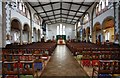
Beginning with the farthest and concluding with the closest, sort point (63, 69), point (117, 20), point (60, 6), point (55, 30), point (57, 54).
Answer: point (55, 30)
point (60, 6)
point (57, 54)
point (117, 20)
point (63, 69)

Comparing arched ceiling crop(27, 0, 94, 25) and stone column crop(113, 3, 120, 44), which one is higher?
arched ceiling crop(27, 0, 94, 25)

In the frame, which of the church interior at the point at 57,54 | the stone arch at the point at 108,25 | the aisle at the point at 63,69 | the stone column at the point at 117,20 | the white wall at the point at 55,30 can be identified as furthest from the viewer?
the white wall at the point at 55,30

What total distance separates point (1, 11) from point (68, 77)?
25.1 ft

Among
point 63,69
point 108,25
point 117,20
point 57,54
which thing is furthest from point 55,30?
point 63,69

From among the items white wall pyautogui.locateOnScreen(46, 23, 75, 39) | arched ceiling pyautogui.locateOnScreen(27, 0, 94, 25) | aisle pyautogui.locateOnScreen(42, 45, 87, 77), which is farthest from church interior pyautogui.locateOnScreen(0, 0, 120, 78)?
white wall pyautogui.locateOnScreen(46, 23, 75, 39)

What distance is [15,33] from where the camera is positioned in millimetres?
21938

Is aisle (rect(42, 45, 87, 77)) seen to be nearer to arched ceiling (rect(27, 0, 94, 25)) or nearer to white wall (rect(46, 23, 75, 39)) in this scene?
arched ceiling (rect(27, 0, 94, 25))

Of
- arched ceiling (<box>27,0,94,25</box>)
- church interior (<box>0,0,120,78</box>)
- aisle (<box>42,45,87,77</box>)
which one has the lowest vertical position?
aisle (<box>42,45,87,77</box>)

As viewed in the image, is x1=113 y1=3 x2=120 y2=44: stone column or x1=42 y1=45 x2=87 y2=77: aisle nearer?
x1=42 y1=45 x2=87 y2=77: aisle

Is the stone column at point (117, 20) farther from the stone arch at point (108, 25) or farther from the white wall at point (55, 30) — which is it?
the white wall at point (55, 30)

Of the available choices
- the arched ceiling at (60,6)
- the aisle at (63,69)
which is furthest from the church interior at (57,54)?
Result: the arched ceiling at (60,6)

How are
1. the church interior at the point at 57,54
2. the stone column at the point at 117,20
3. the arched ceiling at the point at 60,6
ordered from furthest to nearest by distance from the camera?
the arched ceiling at the point at 60,6 < the stone column at the point at 117,20 < the church interior at the point at 57,54

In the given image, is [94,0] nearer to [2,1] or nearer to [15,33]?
[2,1]

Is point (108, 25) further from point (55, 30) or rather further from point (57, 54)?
point (55, 30)
